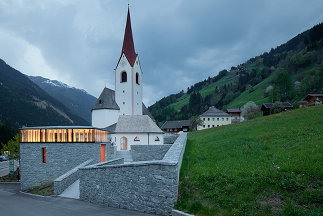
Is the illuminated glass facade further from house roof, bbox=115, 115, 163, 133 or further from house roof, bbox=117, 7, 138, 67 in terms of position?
house roof, bbox=117, 7, 138, 67

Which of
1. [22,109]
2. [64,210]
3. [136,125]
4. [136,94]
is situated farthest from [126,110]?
[22,109]

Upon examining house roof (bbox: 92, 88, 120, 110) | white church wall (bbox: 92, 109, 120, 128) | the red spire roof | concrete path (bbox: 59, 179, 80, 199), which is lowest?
concrete path (bbox: 59, 179, 80, 199)

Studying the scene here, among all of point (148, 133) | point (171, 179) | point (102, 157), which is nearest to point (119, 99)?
point (148, 133)

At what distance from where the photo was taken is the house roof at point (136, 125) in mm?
33781

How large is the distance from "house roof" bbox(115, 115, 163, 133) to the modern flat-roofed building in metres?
12.9

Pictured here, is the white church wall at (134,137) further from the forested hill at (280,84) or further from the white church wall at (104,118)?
the forested hill at (280,84)

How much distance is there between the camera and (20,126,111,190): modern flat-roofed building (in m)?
19.8

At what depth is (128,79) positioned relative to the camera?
4378cm

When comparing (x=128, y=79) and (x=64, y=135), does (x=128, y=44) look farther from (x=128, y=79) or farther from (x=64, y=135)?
(x=64, y=135)

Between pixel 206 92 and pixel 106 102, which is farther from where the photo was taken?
pixel 206 92

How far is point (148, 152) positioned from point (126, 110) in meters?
17.7

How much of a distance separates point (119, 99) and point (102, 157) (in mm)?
22165

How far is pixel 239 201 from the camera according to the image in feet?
20.5

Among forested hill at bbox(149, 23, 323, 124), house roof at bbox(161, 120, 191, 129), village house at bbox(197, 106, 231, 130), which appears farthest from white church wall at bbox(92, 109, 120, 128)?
house roof at bbox(161, 120, 191, 129)
